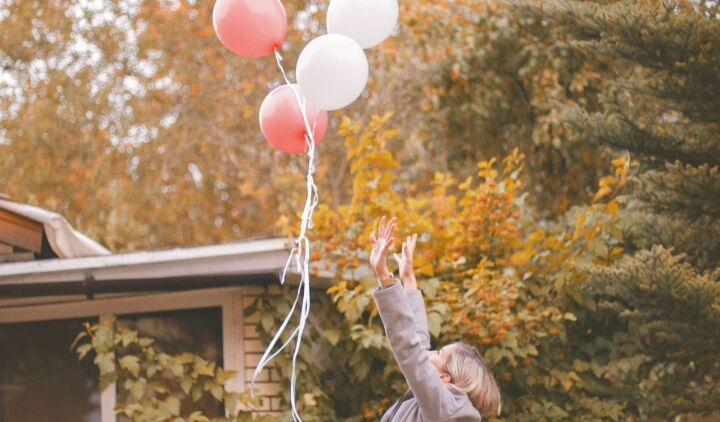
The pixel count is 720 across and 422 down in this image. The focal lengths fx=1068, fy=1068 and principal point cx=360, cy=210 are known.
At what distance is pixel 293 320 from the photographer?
6.79 metres

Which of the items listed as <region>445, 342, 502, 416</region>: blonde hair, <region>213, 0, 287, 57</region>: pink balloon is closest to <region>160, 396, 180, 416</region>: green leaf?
<region>213, 0, 287, 57</region>: pink balloon

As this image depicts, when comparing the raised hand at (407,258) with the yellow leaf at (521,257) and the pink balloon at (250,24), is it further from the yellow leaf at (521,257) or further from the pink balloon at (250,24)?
the yellow leaf at (521,257)

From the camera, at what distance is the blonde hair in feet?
11.7

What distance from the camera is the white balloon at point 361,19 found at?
468 centimetres

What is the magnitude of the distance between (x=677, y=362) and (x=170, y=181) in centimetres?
1194

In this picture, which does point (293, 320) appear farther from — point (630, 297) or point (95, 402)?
point (630, 297)

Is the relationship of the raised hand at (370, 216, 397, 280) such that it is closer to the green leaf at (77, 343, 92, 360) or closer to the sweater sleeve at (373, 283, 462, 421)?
the sweater sleeve at (373, 283, 462, 421)

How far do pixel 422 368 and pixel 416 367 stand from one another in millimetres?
21

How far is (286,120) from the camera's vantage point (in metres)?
4.59

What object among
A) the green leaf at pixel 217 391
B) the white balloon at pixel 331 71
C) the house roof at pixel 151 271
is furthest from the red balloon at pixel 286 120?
the green leaf at pixel 217 391

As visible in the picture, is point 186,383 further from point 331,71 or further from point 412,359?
point 412,359

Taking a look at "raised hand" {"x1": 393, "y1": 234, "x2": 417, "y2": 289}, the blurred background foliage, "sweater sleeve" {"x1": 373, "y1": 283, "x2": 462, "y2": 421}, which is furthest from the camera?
the blurred background foliage

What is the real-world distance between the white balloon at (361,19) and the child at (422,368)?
4.50 feet

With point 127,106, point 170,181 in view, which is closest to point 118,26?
point 127,106
